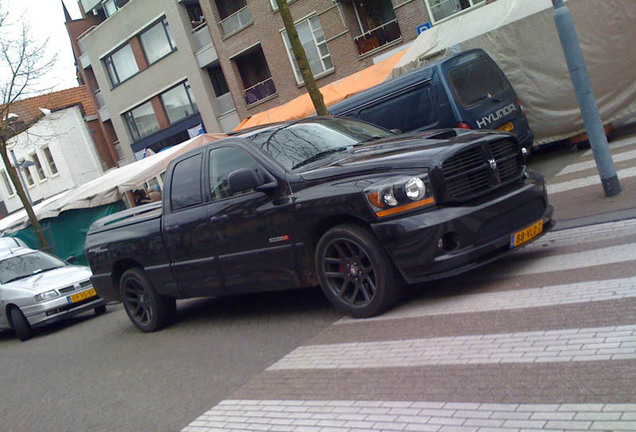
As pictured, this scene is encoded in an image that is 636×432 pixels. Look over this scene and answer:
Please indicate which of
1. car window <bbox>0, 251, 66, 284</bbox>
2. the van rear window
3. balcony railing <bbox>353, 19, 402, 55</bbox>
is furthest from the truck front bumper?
balcony railing <bbox>353, 19, 402, 55</bbox>

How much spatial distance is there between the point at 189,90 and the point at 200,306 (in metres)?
25.2

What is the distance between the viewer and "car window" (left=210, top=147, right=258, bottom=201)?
6582 millimetres

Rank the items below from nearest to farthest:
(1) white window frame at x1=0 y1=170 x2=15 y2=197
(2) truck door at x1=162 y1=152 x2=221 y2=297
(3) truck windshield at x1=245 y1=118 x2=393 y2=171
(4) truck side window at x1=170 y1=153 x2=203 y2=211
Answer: (3) truck windshield at x1=245 y1=118 x2=393 y2=171, (2) truck door at x1=162 y1=152 x2=221 y2=297, (4) truck side window at x1=170 y1=153 x2=203 y2=211, (1) white window frame at x1=0 y1=170 x2=15 y2=197

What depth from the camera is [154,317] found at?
827 cm

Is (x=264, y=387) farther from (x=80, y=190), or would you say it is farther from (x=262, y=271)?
(x=80, y=190)

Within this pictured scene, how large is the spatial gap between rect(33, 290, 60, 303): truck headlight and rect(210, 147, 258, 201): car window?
21.5 feet

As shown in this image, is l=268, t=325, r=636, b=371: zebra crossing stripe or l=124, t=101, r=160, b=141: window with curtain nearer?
l=268, t=325, r=636, b=371: zebra crossing stripe

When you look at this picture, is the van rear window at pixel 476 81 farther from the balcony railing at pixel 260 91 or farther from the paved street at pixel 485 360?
the balcony railing at pixel 260 91

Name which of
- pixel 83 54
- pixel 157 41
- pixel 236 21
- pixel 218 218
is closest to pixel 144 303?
pixel 218 218

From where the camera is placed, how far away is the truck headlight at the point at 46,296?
38.9 ft

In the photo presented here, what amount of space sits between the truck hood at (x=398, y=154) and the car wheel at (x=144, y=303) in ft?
10.6

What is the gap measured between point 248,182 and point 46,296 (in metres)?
7.57

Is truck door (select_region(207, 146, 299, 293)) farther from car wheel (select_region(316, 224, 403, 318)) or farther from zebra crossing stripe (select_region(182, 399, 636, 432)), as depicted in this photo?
zebra crossing stripe (select_region(182, 399, 636, 432))

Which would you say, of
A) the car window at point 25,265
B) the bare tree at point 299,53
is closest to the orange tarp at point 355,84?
the bare tree at point 299,53
